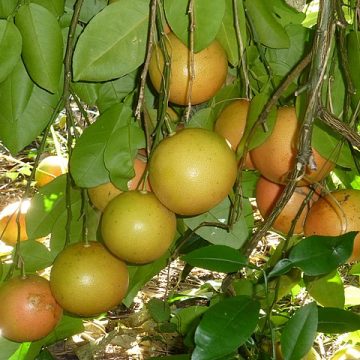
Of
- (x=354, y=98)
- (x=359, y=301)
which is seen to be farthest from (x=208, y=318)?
(x=359, y=301)

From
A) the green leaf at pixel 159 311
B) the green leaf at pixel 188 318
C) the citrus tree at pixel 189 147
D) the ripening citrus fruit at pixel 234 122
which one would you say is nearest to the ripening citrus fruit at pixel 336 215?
the citrus tree at pixel 189 147

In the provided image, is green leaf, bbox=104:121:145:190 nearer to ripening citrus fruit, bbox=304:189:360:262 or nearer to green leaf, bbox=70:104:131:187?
green leaf, bbox=70:104:131:187

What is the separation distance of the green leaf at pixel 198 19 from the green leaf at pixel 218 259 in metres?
0.25

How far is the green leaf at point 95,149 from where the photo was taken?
86cm

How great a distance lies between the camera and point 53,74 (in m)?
0.86

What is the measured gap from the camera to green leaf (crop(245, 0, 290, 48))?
3.01ft

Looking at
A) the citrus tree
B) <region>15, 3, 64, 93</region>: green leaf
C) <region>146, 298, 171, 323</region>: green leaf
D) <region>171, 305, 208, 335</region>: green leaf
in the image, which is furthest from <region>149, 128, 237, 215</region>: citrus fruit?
<region>146, 298, 171, 323</region>: green leaf

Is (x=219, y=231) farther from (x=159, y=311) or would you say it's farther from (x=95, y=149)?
(x=159, y=311)

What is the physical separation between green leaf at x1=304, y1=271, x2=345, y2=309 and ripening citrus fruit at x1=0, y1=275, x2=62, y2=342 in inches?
17.4

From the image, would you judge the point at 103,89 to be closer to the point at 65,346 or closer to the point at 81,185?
the point at 81,185

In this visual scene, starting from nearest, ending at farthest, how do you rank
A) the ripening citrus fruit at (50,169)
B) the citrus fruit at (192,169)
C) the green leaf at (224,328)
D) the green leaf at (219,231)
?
the green leaf at (224,328) < the citrus fruit at (192,169) < the green leaf at (219,231) < the ripening citrus fruit at (50,169)

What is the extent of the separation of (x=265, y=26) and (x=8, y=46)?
14.0 inches

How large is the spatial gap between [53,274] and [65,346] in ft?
4.12

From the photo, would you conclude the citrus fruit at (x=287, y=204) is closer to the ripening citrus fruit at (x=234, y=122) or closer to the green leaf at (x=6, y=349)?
the ripening citrus fruit at (x=234, y=122)
